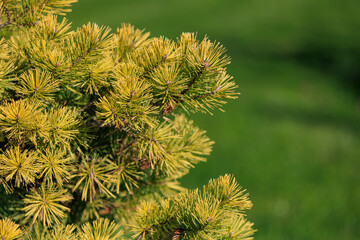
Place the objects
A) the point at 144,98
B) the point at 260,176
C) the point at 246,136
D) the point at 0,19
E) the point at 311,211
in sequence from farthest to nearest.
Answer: the point at 246,136 → the point at 260,176 → the point at 311,211 → the point at 0,19 → the point at 144,98

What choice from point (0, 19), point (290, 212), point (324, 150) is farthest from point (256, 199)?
point (0, 19)

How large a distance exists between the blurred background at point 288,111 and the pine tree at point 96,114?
281cm

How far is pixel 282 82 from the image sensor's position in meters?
9.38

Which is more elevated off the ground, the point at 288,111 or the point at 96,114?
the point at 288,111

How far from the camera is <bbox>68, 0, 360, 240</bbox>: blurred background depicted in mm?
4836

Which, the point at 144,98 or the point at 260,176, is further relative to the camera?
the point at 260,176

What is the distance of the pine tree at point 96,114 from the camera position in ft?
5.16

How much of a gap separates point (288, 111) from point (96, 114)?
21.6 ft

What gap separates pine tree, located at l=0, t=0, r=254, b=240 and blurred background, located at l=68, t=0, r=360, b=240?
2.81 m

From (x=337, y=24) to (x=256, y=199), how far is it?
32.0ft

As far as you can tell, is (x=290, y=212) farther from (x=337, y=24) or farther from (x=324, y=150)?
(x=337, y=24)

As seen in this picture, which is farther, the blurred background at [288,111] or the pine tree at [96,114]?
the blurred background at [288,111]

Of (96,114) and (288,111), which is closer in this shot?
(96,114)

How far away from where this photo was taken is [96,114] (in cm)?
173
